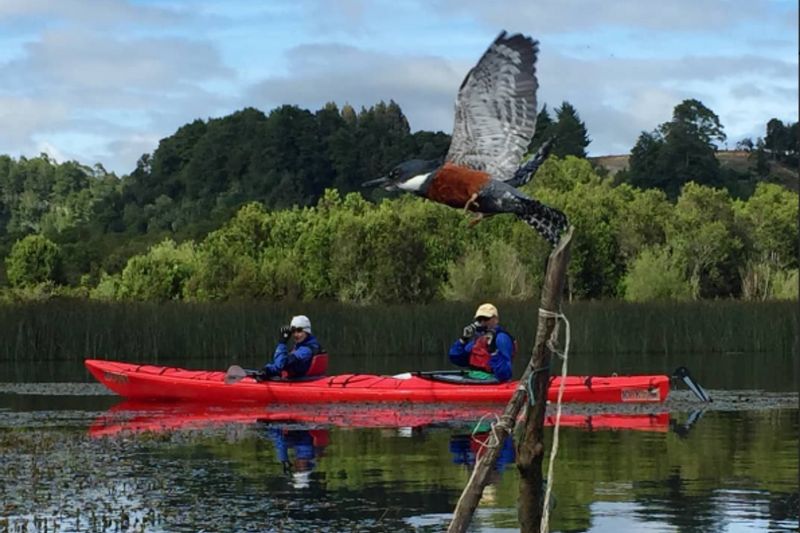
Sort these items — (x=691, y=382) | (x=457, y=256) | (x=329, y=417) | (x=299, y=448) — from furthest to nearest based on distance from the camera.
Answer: (x=457, y=256) → (x=691, y=382) → (x=329, y=417) → (x=299, y=448)

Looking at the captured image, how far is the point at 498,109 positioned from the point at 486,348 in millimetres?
13421

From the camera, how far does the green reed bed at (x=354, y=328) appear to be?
119 feet

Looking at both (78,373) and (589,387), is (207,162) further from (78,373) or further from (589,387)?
(589,387)

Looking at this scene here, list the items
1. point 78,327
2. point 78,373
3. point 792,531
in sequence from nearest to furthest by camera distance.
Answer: point 792,531 < point 78,373 < point 78,327

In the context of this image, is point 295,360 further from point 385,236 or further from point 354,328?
point 385,236

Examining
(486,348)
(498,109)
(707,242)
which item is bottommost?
(486,348)

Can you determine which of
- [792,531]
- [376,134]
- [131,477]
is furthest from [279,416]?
[376,134]

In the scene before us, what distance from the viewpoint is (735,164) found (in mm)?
134625

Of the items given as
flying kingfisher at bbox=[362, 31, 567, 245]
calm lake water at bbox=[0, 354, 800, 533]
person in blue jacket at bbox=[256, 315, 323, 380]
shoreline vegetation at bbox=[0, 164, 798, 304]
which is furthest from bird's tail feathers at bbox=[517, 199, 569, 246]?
shoreline vegetation at bbox=[0, 164, 798, 304]

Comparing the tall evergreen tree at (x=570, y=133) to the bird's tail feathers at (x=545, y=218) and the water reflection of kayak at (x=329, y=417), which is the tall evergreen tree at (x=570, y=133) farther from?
the bird's tail feathers at (x=545, y=218)

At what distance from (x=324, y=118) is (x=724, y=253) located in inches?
1729

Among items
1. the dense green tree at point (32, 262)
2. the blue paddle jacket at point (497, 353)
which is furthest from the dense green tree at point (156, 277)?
the blue paddle jacket at point (497, 353)

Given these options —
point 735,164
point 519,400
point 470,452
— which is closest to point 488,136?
point 519,400

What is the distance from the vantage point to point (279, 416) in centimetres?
2362
